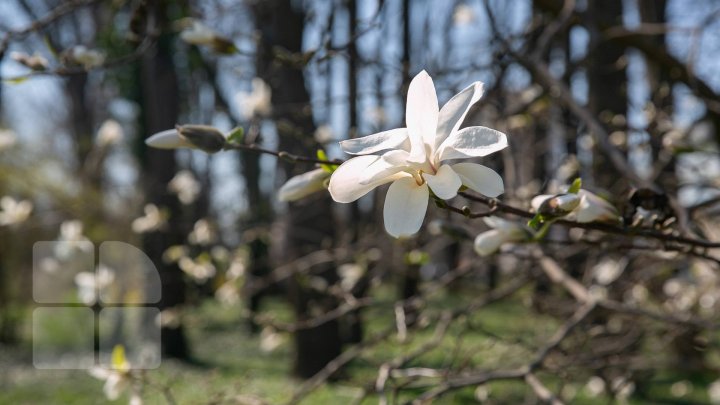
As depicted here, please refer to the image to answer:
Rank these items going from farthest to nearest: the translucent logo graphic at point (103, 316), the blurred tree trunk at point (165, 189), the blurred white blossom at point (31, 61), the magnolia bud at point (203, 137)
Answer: the translucent logo graphic at point (103, 316), the blurred tree trunk at point (165, 189), the blurred white blossom at point (31, 61), the magnolia bud at point (203, 137)

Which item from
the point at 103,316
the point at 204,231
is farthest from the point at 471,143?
the point at 103,316

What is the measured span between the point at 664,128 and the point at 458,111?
141cm

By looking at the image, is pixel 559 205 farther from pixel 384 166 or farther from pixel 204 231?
pixel 204 231

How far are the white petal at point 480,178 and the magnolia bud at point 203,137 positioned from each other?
1.17ft

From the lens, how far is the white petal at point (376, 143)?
0.66m

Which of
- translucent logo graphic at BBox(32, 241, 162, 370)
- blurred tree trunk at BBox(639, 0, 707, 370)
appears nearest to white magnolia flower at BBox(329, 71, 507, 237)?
blurred tree trunk at BBox(639, 0, 707, 370)

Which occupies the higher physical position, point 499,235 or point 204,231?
point 499,235

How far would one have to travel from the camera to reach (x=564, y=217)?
2.58ft

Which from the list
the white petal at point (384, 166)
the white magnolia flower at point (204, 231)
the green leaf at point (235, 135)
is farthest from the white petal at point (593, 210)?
the white magnolia flower at point (204, 231)

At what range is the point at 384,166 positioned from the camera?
2.14 ft

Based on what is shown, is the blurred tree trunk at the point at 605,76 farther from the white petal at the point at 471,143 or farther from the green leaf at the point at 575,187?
the white petal at the point at 471,143

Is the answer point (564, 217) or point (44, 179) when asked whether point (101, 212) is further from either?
point (564, 217)

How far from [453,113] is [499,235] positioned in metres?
0.31

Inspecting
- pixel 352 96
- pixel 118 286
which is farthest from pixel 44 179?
pixel 352 96
